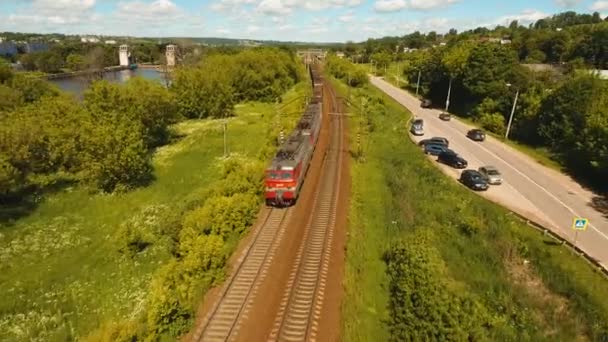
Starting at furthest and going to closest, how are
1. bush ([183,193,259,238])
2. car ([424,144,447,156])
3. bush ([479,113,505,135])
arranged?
1. bush ([479,113,505,135])
2. car ([424,144,447,156])
3. bush ([183,193,259,238])

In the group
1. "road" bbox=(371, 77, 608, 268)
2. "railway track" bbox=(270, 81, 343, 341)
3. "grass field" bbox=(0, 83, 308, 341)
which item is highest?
"road" bbox=(371, 77, 608, 268)

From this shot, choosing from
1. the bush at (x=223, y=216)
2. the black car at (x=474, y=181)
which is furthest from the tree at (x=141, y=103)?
the black car at (x=474, y=181)

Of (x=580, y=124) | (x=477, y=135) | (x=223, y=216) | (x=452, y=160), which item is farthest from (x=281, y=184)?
(x=580, y=124)

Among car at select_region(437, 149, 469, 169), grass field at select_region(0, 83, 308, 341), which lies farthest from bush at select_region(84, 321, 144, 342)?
car at select_region(437, 149, 469, 169)

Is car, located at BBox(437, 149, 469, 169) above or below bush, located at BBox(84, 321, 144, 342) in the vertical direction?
above

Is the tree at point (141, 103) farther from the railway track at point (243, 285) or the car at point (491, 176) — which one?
the car at point (491, 176)

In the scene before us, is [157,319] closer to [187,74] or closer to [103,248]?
[103,248]

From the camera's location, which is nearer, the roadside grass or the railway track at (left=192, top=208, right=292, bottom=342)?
the railway track at (left=192, top=208, right=292, bottom=342)

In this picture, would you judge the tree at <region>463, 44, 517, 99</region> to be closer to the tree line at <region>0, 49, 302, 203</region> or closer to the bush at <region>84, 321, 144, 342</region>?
the tree line at <region>0, 49, 302, 203</region>
